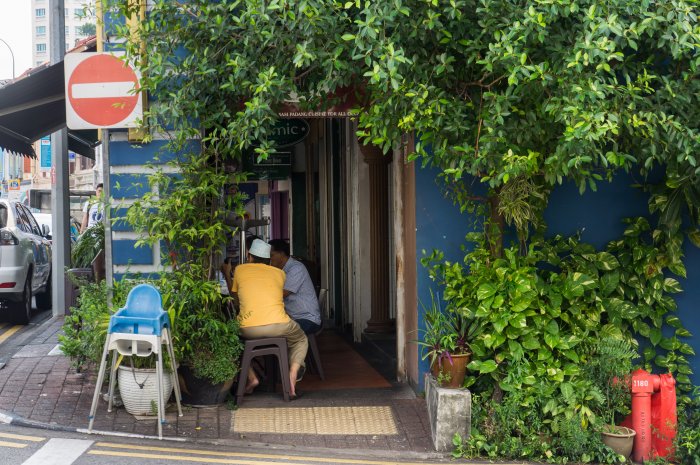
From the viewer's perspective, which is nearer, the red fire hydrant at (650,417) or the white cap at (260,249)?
the red fire hydrant at (650,417)

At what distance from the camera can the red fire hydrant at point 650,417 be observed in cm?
642

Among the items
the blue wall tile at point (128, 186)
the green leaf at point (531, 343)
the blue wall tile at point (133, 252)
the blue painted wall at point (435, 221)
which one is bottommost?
the green leaf at point (531, 343)

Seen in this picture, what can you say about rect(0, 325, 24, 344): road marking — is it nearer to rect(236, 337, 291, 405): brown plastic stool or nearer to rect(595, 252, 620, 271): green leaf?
rect(236, 337, 291, 405): brown plastic stool

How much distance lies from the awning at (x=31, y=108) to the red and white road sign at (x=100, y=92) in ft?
6.16

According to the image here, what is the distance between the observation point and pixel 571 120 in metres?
5.41

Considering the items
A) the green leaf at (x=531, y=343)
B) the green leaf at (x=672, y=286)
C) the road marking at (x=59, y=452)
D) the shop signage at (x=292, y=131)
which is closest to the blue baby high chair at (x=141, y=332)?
the road marking at (x=59, y=452)

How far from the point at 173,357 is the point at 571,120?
356 cm

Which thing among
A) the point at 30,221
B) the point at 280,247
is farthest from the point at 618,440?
the point at 30,221

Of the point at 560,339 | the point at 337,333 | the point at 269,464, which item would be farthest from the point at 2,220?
the point at 560,339

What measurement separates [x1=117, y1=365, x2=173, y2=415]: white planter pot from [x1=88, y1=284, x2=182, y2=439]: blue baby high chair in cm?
14

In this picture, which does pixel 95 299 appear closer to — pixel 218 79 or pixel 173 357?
pixel 173 357

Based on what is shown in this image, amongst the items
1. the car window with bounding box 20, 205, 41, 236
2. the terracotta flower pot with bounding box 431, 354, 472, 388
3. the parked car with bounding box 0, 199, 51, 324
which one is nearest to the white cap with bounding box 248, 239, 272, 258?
the terracotta flower pot with bounding box 431, 354, 472, 388

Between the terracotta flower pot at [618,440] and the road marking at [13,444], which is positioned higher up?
the road marking at [13,444]

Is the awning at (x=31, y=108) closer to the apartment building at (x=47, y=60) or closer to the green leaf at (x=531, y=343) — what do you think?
the apartment building at (x=47, y=60)
